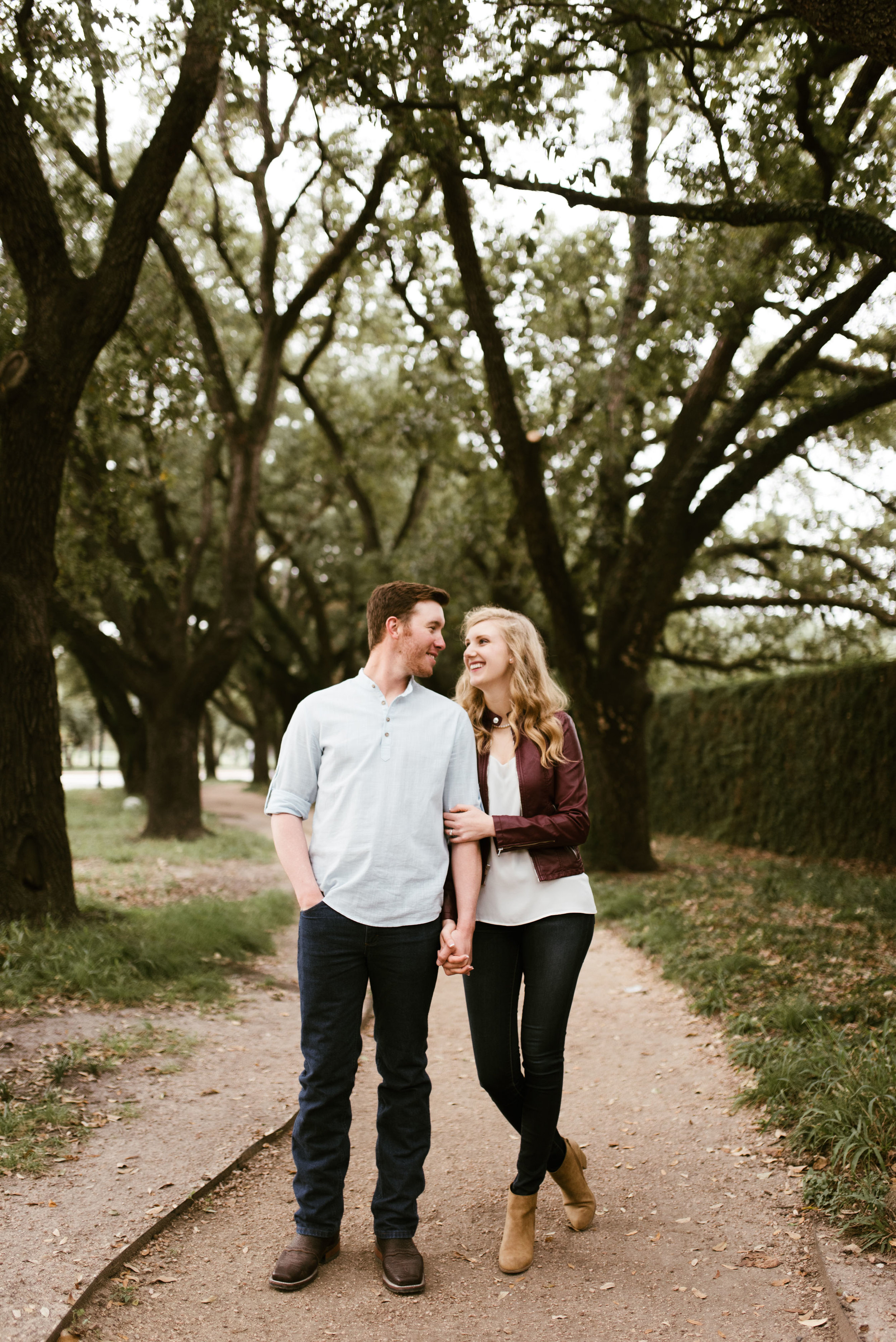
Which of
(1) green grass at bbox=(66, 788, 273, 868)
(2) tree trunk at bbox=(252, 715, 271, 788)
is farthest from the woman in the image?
(2) tree trunk at bbox=(252, 715, 271, 788)

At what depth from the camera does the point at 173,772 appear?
51.5 feet

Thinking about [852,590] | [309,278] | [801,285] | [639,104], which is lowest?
[852,590]

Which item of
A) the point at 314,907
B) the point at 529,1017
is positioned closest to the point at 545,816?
the point at 529,1017

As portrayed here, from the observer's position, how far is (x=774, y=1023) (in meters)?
5.59

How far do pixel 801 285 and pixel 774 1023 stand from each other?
6.27m

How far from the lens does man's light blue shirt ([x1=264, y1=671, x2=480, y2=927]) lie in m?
3.21

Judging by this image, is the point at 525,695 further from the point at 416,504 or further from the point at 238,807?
the point at 238,807

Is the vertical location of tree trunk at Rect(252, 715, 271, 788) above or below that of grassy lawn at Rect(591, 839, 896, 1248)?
above

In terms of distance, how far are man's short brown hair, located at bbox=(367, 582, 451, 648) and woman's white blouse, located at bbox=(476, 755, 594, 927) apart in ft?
2.50

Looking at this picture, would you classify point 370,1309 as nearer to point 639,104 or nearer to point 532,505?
point 532,505

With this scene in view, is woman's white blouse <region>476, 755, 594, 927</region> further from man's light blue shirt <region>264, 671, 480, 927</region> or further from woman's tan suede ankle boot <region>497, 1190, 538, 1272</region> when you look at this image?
woman's tan suede ankle boot <region>497, 1190, 538, 1272</region>

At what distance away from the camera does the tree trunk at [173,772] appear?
50.2ft

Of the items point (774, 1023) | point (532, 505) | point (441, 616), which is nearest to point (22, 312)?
point (532, 505)

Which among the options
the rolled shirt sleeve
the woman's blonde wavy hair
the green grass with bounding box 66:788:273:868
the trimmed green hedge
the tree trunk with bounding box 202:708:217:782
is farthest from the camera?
the tree trunk with bounding box 202:708:217:782
